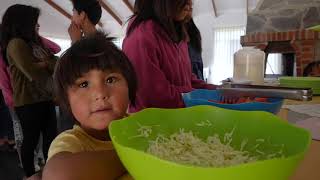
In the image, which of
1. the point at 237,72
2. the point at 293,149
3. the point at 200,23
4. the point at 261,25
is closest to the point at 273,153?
the point at 293,149

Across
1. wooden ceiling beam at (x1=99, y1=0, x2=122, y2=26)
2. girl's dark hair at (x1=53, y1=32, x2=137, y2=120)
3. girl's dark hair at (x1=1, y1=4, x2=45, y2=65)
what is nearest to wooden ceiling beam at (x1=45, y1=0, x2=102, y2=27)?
wooden ceiling beam at (x1=99, y1=0, x2=122, y2=26)

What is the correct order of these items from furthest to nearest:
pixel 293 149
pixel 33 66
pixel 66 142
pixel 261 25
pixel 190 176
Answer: pixel 261 25 < pixel 33 66 < pixel 66 142 < pixel 293 149 < pixel 190 176

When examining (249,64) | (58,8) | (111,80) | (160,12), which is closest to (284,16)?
(249,64)

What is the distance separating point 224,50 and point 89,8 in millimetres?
5567

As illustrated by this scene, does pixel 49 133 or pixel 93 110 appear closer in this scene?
pixel 93 110

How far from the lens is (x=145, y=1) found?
3.61 ft

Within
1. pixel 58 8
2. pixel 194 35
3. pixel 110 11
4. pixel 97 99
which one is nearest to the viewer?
pixel 97 99

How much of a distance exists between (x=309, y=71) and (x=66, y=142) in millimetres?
1622

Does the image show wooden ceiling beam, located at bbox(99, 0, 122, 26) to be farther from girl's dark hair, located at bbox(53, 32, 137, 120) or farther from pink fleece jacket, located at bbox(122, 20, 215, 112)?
girl's dark hair, located at bbox(53, 32, 137, 120)

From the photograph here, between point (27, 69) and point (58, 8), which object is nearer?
point (27, 69)

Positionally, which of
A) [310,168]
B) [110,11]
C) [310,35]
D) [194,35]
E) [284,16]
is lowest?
[310,168]

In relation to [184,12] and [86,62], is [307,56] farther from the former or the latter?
[86,62]

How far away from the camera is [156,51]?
1052 millimetres

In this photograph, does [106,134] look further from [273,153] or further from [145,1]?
[145,1]
